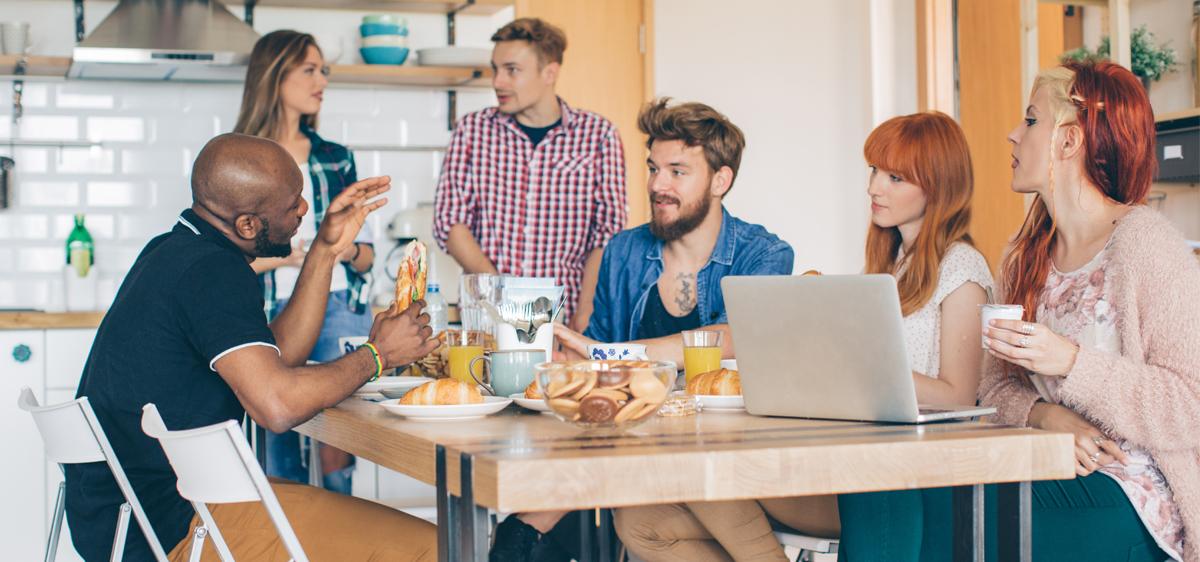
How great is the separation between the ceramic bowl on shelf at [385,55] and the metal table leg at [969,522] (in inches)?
132

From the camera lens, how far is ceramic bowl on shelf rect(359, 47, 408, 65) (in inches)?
177

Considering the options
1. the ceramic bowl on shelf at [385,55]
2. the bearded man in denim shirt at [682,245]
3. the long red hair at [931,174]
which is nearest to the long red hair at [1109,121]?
the long red hair at [931,174]

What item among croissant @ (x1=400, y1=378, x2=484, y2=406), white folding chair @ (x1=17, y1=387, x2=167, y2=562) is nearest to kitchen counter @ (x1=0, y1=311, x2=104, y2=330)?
white folding chair @ (x1=17, y1=387, x2=167, y2=562)

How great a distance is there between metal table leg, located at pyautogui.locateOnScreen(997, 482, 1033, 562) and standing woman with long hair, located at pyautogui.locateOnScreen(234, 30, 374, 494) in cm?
271

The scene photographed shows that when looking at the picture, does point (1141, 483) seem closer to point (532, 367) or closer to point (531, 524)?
point (532, 367)

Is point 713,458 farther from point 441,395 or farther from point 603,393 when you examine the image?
point 441,395

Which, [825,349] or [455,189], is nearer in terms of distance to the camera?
[825,349]

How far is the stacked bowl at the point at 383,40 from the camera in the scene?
177 inches

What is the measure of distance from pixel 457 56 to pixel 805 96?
1774mm

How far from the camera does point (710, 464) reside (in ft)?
4.28

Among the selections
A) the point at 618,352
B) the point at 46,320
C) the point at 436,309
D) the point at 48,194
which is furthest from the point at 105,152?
the point at 618,352

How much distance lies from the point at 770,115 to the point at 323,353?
2.46m

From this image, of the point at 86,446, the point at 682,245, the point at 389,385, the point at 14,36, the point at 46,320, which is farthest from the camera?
the point at 14,36

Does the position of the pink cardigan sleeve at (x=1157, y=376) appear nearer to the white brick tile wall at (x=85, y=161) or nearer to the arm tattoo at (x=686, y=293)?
the arm tattoo at (x=686, y=293)
